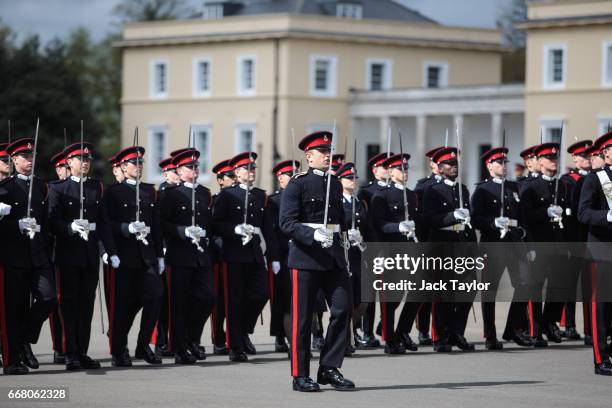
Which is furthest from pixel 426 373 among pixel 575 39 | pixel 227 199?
pixel 575 39

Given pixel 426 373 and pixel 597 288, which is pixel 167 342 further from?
pixel 597 288

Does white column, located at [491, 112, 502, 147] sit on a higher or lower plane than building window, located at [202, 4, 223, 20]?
lower

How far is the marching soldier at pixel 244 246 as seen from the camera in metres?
15.8

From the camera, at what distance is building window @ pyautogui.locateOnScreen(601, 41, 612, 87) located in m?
57.2

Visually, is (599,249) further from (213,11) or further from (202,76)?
(213,11)

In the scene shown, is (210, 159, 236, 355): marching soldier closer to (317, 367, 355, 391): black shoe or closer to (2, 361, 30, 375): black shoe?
(2, 361, 30, 375): black shoe

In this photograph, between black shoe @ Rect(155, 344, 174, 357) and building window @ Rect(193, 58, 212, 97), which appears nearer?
black shoe @ Rect(155, 344, 174, 357)

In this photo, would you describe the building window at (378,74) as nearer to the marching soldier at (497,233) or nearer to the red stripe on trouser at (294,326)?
the marching soldier at (497,233)

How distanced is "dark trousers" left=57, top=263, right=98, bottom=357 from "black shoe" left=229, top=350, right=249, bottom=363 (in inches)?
65.7

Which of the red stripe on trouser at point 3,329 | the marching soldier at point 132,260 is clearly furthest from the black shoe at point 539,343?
the red stripe on trouser at point 3,329

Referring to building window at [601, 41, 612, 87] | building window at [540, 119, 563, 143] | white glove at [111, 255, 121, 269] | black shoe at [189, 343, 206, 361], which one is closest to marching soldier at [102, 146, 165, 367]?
white glove at [111, 255, 121, 269]

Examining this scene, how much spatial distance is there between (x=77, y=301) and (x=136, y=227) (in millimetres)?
942

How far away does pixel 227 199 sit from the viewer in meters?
16.0

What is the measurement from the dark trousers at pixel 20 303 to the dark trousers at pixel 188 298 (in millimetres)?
1634
